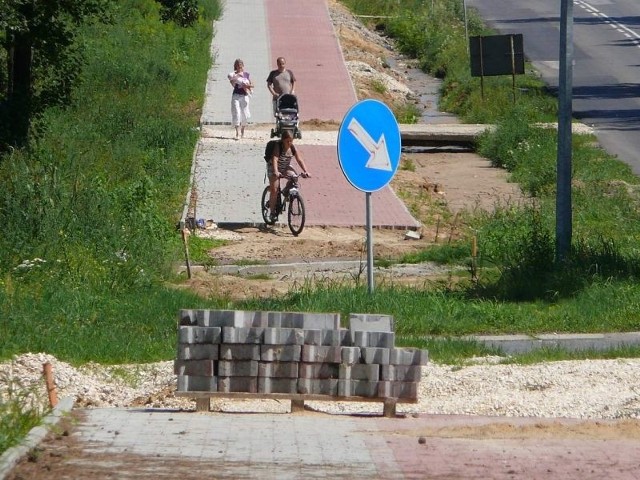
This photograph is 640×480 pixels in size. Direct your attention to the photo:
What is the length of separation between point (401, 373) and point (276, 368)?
81 centimetres

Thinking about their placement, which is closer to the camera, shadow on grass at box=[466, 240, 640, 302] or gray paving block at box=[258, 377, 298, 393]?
gray paving block at box=[258, 377, 298, 393]

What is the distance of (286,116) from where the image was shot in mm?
20359

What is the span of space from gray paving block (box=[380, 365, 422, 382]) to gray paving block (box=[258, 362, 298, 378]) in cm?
57

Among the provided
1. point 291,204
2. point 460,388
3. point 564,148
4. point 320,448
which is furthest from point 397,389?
point 291,204

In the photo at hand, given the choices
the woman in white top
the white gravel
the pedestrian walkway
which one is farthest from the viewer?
the woman in white top

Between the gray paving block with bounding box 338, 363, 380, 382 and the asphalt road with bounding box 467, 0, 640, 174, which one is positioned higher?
the asphalt road with bounding box 467, 0, 640, 174

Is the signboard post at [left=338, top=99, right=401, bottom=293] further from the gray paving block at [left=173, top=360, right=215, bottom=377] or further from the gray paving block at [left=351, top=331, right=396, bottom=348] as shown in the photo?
the gray paving block at [left=173, top=360, right=215, bottom=377]

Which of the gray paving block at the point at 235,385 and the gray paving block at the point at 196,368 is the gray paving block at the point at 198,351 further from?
the gray paving block at the point at 235,385

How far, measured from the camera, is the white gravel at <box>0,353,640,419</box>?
876 cm

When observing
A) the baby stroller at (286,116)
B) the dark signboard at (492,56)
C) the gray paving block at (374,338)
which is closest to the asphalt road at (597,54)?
the dark signboard at (492,56)

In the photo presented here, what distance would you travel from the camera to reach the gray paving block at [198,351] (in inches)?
299

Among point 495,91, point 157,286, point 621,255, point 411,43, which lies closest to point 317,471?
point 157,286

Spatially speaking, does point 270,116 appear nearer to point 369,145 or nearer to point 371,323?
point 369,145

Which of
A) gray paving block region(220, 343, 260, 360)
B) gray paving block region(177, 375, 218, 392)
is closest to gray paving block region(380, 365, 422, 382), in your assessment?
gray paving block region(220, 343, 260, 360)
